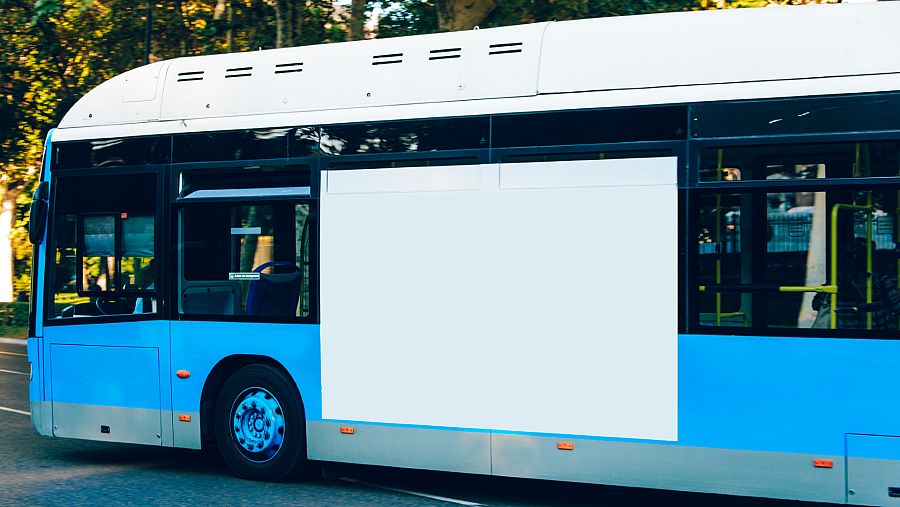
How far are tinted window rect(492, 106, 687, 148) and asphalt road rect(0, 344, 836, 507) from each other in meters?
2.52

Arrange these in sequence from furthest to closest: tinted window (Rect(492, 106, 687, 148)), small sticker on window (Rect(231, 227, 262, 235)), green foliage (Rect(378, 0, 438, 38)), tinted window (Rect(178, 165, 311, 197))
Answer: green foliage (Rect(378, 0, 438, 38)), small sticker on window (Rect(231, 227, 262, 235)), tinted window (Rect(178, 165, 311, 197)), tinted window (Rect(492, 106, 687, 148))

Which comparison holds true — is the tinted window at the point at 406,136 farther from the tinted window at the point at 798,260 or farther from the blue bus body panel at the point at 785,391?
the blue bus body panel at the point at 785,391

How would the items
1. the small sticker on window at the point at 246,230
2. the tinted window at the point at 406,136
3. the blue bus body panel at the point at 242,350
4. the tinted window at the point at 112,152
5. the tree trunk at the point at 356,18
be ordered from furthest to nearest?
the tree trunk at the point at 356,18 → the tinted window at the point at 112,152 → the small sticker on window at the point at 246,230 → the blue bus body panel at the point at 242,350 → the tinted window at the point at 406,136

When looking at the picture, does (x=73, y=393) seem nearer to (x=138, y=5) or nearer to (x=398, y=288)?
(x=398, y=288)

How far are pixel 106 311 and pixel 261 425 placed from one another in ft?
5.51

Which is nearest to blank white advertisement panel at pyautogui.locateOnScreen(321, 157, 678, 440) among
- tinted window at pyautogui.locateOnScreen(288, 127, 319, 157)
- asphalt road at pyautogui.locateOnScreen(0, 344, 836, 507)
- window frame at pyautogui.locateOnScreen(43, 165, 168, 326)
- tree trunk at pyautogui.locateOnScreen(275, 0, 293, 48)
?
tinted window at pyautogui.locateOnScreen(288, 127, 319, 157)

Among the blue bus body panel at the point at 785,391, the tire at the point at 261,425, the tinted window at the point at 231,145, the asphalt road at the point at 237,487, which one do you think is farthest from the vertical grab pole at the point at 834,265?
the tinted window at the point at 231,145

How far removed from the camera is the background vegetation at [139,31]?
1841cm

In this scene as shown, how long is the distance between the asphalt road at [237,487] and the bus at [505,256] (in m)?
0.29

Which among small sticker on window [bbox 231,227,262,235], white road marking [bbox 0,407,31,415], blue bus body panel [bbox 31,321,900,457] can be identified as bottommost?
white road marking [bbox 0,407,31,415]

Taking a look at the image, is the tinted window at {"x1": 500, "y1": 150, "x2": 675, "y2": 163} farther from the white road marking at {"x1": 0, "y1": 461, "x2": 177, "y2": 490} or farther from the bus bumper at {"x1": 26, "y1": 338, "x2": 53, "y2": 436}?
the bus bumper at {"x1": 26, "y1": 338, "x2": 53, "y2": 436}

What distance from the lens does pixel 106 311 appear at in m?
9.15

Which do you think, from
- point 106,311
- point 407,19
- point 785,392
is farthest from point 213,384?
point 407,19

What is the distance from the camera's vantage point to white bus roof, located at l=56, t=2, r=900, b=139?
677 centimetres
